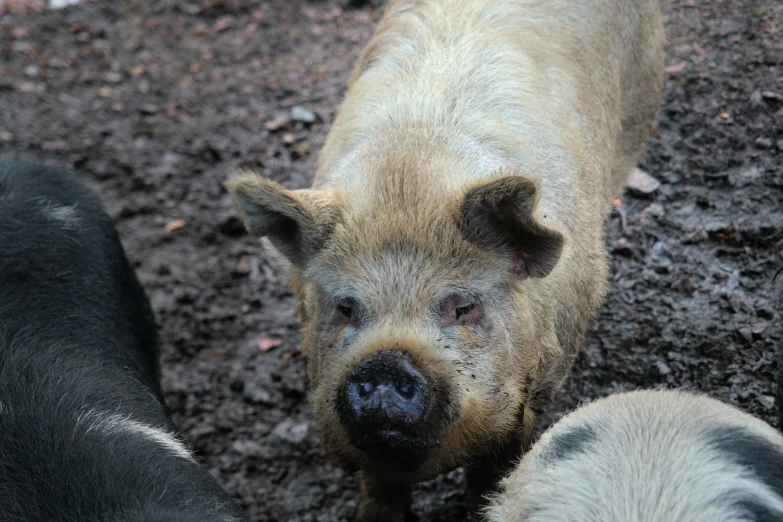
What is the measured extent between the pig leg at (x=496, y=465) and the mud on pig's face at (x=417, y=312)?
179 millimetres

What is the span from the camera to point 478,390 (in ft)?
9.39

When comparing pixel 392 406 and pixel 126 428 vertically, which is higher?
pixel 392 406

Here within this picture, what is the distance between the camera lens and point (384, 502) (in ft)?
12.2

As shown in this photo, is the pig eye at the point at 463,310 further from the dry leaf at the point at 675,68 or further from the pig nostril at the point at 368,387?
the dry leaf at the point at 675,68

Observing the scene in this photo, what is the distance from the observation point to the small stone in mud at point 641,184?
5080mm

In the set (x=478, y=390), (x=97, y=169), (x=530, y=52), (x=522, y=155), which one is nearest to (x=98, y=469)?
(x=478, y=390)

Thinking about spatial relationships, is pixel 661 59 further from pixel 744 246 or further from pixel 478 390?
pixel 478 390

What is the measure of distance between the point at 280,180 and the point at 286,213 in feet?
9.71

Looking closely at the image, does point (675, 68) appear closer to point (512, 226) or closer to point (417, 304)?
point (512, 226)

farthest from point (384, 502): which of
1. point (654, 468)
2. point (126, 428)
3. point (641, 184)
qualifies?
point (641, 184)

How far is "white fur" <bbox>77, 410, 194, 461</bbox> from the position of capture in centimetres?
263

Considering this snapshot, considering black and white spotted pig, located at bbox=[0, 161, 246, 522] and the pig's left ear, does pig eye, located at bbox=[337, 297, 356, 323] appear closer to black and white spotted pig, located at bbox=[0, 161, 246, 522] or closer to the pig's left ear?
the pig's left ear

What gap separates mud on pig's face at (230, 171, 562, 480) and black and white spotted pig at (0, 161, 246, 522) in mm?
601

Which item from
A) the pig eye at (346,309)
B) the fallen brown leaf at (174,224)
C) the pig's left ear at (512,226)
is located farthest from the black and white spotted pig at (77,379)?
the fallen brown leaf at (174,224)
